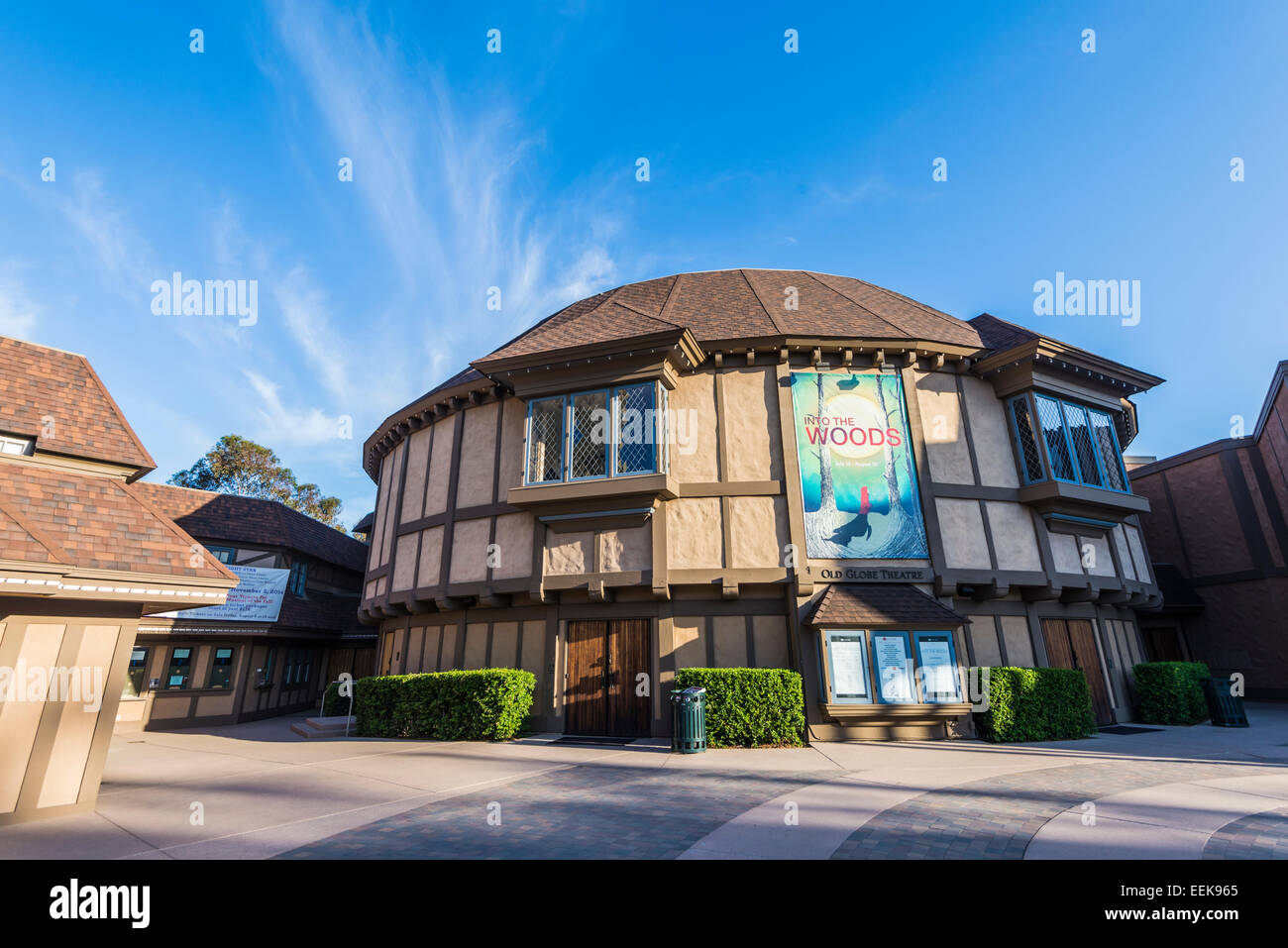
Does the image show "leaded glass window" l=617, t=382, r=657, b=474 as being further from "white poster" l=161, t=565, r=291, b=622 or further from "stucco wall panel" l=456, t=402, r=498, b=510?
"white poster" l=161, t=565, r=291, b=622

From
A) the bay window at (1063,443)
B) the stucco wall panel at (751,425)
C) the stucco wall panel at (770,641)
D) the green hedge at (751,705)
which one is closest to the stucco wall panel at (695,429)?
the stucco wall panel at (751,425)

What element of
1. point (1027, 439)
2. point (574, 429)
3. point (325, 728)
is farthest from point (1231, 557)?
point (325, 728)

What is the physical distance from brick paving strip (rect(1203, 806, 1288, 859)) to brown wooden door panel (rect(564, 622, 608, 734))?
9844mm

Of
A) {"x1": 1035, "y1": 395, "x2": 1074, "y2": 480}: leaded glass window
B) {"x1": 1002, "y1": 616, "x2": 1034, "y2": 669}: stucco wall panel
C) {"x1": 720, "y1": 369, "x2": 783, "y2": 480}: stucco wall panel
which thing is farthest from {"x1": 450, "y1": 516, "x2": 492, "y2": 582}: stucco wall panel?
{"x1": 1035, "y1": 395, "x2": 1074, "y2": 480}: leaded glass window

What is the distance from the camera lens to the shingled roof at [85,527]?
20.3 ft

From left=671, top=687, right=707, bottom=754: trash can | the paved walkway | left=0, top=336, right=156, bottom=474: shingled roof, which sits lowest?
the paved walkway

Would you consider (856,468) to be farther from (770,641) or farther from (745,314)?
(745,314)

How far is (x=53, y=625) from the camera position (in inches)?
255

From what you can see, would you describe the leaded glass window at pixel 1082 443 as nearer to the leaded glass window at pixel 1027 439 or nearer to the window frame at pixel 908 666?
the leaded glass window at pixel 1027 439

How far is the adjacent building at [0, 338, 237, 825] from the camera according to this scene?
239 inches

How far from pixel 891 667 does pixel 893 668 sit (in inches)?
1.6
